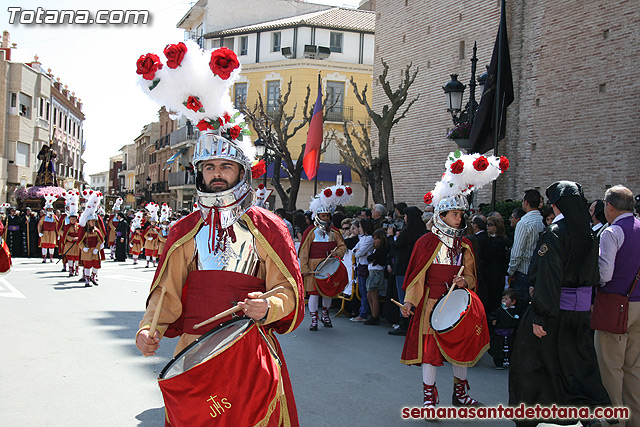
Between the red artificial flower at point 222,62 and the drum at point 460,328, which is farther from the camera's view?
the drum at point 460,328

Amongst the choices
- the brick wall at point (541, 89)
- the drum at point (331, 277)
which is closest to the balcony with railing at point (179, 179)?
the brick wall at point (541, 89)

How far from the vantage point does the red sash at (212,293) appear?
3.76 m

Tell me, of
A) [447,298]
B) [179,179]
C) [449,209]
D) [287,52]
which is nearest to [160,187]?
[179,179]

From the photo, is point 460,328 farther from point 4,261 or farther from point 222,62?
point 4,261

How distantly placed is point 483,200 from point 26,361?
43.2 feet

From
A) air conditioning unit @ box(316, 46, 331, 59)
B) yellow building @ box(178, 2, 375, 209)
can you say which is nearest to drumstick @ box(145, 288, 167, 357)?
yellow building @ box(178, 2, 375, 209)

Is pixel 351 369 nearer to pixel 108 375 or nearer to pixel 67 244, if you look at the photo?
pixel 108 375

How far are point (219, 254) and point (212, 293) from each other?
253 mm

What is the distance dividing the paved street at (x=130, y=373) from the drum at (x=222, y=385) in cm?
226

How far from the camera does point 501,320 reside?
7883 mm

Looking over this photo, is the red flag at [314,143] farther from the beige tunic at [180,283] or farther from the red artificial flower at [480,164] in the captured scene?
the beige tunic at [180,283]

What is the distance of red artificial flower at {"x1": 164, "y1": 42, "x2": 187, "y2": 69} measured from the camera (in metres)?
4.02

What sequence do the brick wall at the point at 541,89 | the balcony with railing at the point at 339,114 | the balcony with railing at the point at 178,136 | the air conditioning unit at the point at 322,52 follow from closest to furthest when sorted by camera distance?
Answer: the brick wall at the point at 541,89, the balcony with railing at the point at 339,114, the air conditioning unit at the point at 322,52, the balcony with railing at the point at 178,136

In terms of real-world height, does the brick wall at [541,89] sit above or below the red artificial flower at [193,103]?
above
